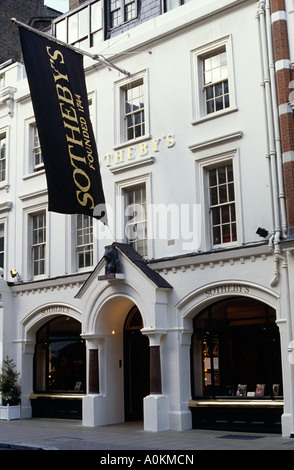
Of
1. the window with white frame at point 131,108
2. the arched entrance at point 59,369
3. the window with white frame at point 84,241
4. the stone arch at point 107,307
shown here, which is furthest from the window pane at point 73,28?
the arched entrance at point 59,369

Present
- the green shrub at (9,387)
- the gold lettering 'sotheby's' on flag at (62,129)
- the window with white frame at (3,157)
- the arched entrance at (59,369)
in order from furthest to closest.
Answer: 1. the window with white frame at (3,157)
2. the green shrub at (9,387)
3. the arched entrance at (59,369)
4. the gold lettering 'sotheby's' on flag at (62,129)

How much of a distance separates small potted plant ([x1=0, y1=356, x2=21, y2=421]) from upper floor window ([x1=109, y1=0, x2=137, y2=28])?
1236 cm

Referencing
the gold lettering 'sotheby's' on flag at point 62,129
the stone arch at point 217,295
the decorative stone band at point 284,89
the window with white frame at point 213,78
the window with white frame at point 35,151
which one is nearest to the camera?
the decorative stone band at point 284,89

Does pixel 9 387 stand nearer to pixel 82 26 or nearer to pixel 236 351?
pixel 236 351

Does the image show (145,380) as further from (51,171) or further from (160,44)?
(160,44)

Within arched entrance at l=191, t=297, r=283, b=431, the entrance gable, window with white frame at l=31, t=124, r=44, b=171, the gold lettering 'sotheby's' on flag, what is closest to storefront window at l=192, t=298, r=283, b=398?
arched entrance at l=191, t=297, r=283, b=431

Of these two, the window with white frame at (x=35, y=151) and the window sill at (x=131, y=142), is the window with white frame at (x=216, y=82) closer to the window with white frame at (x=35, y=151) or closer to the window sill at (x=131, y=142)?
the window sill at (x=131, y=142)

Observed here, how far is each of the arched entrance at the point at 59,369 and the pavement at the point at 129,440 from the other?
2.05 m

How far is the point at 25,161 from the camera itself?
73.9 ft

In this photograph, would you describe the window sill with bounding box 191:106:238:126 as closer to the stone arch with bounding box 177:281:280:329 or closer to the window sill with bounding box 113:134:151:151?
the window sill with bounding box 113:134:151:151

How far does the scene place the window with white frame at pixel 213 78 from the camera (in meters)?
17.1

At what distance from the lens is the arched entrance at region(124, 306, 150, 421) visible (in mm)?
19125

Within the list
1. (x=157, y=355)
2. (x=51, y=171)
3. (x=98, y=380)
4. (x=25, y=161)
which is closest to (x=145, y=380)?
(x=98, y=380)

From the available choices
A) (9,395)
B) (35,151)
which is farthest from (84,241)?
(9,395)
